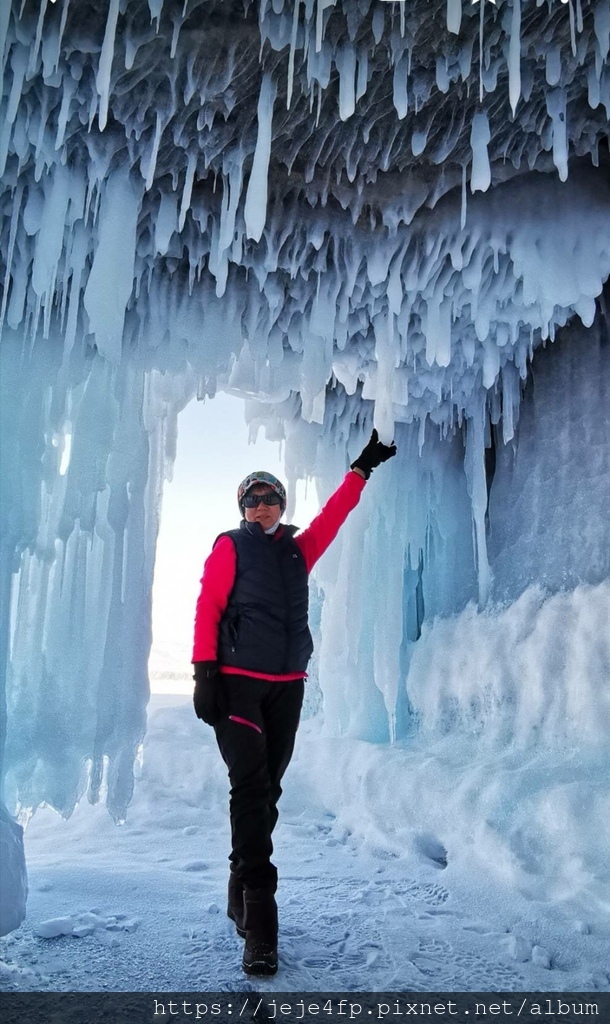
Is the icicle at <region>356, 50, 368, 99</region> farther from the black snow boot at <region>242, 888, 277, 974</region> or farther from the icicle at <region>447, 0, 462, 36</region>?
the black snow boot at <region>242, 888, 277, 974</region>

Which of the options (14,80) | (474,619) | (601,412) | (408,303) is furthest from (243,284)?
(474,619)

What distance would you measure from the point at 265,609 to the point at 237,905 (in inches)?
44.3

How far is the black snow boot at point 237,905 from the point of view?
264 cm

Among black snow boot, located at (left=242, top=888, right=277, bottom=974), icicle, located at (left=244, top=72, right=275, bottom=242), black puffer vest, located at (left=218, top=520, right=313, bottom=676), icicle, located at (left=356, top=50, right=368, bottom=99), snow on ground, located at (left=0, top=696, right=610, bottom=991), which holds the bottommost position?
snow on ground, located at (left=0, top=696, right=610, bottom=991)

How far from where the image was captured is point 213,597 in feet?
9.07

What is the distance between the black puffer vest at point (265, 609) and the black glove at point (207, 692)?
0.08 metres

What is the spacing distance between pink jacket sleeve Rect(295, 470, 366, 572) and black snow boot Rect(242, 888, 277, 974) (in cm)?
135

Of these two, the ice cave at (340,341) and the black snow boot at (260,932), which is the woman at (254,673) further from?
the ice cave at (340,341)

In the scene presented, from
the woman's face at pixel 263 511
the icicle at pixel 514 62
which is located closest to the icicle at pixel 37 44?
the icicle at pixel 514 62

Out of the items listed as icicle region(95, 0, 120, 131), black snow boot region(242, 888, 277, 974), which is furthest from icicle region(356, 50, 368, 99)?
black snow boot region(242, 888, 277, 974)

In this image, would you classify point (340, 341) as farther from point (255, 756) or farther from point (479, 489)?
point (255, 756)

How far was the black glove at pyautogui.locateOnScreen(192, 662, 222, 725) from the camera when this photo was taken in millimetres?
2578

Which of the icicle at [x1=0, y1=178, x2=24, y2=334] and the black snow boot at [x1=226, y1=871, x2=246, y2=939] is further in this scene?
the icicle at [x1=0, y1=178, x2=24, y2=334]

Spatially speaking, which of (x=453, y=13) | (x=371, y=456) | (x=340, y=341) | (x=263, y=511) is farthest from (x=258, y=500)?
(x=340, y=341)
